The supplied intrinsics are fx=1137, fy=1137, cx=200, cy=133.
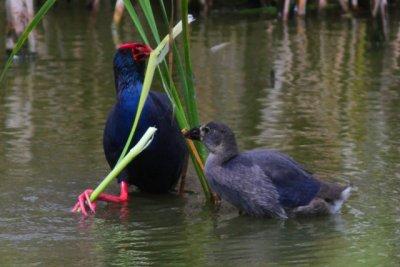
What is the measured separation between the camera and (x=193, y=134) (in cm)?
682

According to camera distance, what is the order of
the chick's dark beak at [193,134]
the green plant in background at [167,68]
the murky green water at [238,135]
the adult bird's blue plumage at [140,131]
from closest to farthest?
1. the murky green water at [238,135]
2. the green plant in background at [167,68]
3. the chick's dark beak at [193,134]
4. the adult bird's blue plumage at [140,131]

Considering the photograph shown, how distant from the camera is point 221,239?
6262 mm

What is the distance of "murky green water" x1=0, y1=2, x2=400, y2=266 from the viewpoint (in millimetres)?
6055

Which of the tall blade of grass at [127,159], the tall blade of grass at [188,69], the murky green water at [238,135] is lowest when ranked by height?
the murky green water at [238,135]

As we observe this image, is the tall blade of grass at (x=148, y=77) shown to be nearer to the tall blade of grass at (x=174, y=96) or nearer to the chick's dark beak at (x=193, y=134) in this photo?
the tall blade of grass at (x=174, y=96)

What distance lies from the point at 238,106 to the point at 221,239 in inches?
150

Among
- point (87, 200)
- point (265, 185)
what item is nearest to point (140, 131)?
point (87, 200)

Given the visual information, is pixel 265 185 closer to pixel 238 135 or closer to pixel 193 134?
pixel 193 134

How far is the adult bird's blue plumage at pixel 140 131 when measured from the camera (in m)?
7.22

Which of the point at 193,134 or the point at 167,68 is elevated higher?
the point at 167,68

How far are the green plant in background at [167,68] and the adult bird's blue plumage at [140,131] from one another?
24 cm

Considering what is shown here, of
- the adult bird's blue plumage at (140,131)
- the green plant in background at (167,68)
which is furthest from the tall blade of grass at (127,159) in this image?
the adult bird's blue plumage at (140,131)

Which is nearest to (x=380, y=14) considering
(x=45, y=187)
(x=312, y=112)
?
(x=312, y=112)

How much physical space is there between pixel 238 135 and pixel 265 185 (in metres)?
2.18
